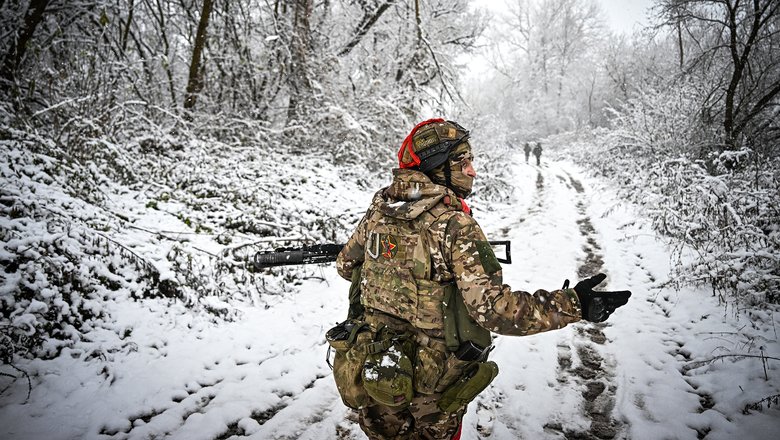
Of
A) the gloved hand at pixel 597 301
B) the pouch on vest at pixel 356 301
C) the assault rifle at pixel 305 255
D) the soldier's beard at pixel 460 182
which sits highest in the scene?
the soldier's beard at pixel 460 182

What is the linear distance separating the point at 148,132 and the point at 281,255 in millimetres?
6323

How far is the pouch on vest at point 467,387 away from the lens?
1.71 m

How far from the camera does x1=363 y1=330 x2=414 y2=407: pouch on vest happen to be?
1632mm

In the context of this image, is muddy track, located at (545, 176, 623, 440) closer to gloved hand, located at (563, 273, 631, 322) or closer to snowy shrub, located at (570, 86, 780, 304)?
gloved hand, located at (563, 273, 631, 322)

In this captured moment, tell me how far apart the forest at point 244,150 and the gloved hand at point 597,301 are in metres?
3.38

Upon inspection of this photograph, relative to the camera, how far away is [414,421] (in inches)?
75.1

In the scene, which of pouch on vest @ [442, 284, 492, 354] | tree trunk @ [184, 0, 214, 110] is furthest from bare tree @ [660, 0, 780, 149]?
tree trunk @ [184, 0, 214, 110]

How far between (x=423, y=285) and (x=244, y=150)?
7585 mm

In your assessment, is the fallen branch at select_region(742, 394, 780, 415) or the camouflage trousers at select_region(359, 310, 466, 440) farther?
the fallen branch at select_region(742, 394, 780, 415)

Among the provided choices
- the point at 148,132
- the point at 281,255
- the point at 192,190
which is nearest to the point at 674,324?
the point at 281,255

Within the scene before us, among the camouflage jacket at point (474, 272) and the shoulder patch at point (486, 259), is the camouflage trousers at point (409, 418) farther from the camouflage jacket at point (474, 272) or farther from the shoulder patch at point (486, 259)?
the shoulder patch at point (486, 259)

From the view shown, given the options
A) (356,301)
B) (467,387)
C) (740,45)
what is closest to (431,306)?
(467,387)

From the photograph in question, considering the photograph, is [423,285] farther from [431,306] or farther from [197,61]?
[197,61]

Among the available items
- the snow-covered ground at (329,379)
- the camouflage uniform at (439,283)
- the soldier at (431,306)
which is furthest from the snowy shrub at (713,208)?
the camouflage uniform at (439,283)
